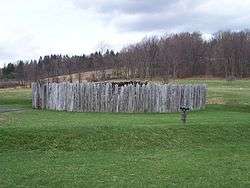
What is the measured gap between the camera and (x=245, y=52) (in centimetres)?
9681

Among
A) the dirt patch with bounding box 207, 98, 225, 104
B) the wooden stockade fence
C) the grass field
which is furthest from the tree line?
the grass field

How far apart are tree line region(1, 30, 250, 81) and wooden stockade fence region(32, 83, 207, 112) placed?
2309 inches

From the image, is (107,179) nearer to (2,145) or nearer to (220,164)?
(220,164)

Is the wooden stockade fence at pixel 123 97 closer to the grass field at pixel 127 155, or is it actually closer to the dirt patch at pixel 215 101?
the dirt patch at pixel 215 101

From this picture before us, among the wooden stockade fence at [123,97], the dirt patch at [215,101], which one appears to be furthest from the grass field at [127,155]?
the dirt patch at [215,101]

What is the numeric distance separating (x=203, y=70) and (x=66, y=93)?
72469mm

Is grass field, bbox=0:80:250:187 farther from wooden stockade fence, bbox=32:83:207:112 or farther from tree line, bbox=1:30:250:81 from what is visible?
tree line, bbox=1:30:250:81

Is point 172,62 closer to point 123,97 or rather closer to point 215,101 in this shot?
point 215,101

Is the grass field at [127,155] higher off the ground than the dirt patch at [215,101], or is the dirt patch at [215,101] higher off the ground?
the dirt patch at [215,101]

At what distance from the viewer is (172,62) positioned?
9412 cm

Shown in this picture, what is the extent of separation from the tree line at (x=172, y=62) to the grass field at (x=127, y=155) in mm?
70365

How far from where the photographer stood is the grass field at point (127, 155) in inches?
428

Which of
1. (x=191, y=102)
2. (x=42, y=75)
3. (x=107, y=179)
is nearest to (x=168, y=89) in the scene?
(x=191, y=102)

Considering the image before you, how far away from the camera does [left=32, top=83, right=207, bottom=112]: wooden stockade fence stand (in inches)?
1103
